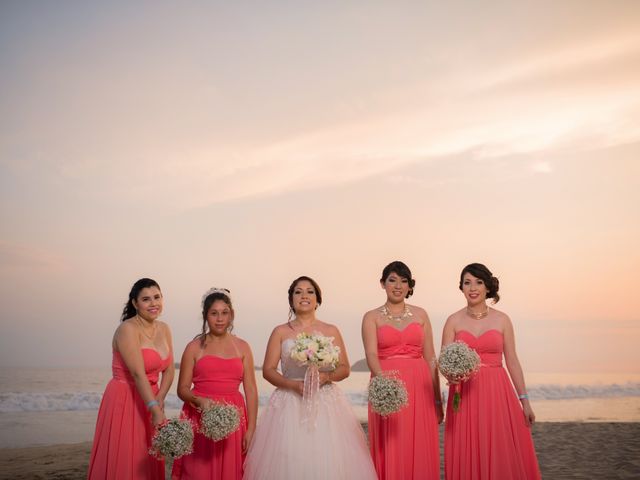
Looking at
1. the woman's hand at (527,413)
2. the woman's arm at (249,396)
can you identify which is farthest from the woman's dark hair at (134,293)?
the woman's hand at (527,413)

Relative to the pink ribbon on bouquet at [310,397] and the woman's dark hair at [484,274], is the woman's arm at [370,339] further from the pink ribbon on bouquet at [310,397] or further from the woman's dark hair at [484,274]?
the woman's dark hair at [484,274]

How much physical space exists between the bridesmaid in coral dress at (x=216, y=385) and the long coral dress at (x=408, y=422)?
5.10 feet

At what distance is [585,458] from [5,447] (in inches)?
532

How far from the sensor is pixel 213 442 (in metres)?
7.52

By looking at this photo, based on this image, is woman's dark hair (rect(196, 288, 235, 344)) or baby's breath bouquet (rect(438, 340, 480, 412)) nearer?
baby's breath bouquet (rect(438, 340, 480, 412))

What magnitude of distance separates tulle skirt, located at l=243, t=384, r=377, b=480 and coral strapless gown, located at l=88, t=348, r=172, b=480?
1113 millimetres

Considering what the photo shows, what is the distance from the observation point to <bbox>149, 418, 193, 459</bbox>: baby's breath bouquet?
6.59m

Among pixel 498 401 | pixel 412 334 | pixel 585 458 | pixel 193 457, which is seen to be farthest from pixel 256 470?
pixel 585 458

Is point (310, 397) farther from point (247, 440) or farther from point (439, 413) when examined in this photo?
point (439, 413)

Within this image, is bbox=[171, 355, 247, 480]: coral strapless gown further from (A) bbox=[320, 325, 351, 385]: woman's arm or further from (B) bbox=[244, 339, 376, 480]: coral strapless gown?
(A) bbox=[320, 325, 351, 385]: woman's arm

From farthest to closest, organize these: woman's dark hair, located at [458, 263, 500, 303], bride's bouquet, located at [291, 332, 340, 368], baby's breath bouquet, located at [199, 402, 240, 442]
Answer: woman's dark hair, located at [458, 263, 500, 303]
bride's bouquet, located at [291, 332, 340, 368]
baby's breath bouquet, located at [199, 402, 240, 442]

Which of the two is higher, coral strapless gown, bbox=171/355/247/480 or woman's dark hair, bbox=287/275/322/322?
woman's dark hair, bbox=287/275/322/322

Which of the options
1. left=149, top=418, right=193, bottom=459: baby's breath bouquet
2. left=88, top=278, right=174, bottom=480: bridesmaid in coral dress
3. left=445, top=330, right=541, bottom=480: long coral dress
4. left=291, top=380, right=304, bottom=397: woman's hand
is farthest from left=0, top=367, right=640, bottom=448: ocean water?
left=445, top=330, right=541, bottom=480: long coral dress

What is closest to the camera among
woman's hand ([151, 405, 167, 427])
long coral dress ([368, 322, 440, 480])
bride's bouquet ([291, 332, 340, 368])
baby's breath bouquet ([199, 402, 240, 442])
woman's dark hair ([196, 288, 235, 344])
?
woman's hand ([151, 405, 167, 427])
